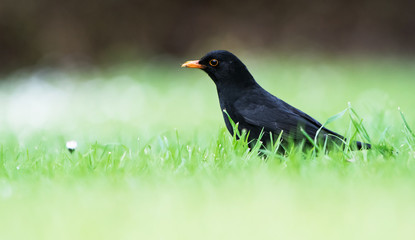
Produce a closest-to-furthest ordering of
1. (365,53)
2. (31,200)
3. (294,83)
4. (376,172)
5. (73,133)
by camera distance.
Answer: (31,200), (376,172), (73,133), (294,83), (365,53)

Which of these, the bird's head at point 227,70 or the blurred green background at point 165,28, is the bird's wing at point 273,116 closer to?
the bird's head at point 227,70

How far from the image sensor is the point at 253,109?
4.11 metres

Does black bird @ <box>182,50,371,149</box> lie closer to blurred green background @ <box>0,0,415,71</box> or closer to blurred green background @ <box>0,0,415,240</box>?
blurred green background @ <box>0,0,415,240</box>

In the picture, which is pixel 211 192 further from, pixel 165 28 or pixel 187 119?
pixel 165 28

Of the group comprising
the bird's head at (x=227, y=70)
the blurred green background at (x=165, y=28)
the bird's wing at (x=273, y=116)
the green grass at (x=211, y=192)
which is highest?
the blurred green background at (x=165, y=28)

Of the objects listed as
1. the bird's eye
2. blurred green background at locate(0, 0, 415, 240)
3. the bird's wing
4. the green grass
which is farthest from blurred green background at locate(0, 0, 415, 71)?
the bird's wing

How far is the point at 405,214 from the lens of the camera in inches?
91.2

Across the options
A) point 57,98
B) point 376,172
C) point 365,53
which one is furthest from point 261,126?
point 365,53

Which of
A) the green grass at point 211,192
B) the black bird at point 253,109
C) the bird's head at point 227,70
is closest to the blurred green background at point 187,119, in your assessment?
the green grass at point 211,192

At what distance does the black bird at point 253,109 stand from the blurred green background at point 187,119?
0.31 meters

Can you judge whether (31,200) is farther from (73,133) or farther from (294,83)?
(294,83)

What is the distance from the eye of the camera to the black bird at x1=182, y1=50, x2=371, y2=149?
13.1 feet

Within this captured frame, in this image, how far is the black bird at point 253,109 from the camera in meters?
4.00

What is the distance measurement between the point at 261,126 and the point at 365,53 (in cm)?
1002
